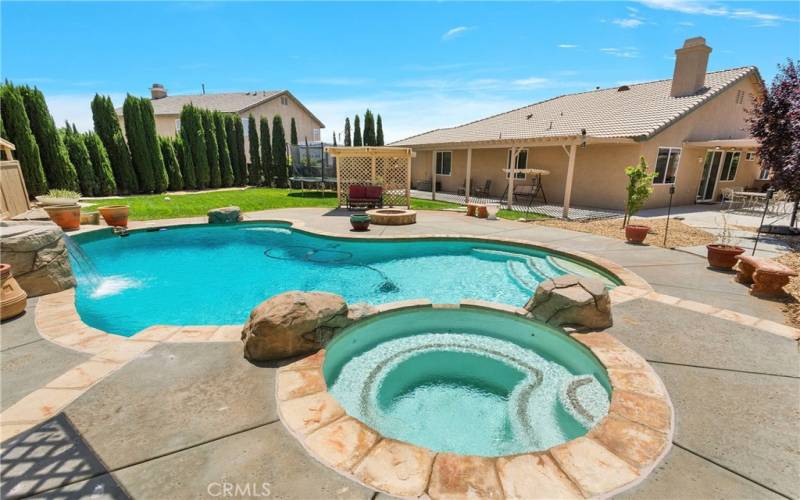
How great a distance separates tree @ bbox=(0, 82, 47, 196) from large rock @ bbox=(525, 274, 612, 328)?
1771 centimetres

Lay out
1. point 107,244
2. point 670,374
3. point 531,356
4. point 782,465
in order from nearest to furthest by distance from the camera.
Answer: point 782,465 → point 670,374 → point 531,356 → point 107,244

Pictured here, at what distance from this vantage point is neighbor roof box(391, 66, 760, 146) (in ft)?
40.7

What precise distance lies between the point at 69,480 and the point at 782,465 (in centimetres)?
406

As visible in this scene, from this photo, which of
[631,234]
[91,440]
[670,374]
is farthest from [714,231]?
[91,440]

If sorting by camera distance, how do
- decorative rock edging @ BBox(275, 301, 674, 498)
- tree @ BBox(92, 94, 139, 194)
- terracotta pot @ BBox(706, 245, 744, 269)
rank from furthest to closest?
tree @ BBox(92, 94, 139, 194), terracotta pot @ BBox(706, 245, 744, 269), decorative rock edging @ BBox(275, 301, 674, 498)

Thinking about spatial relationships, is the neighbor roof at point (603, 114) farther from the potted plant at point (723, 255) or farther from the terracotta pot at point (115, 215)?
the terracotta pot at point (115, 215)

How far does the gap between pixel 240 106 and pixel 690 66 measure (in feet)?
89.4

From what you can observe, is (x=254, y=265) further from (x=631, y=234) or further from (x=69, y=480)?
(x=631, y=234)

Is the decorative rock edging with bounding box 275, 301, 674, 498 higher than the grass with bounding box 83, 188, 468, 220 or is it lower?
lower

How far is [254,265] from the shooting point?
24.1 ft

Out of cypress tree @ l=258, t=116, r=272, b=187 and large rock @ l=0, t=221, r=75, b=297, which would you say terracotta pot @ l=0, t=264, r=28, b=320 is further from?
cypress tree @ l=258, t=116, r=272, b=187

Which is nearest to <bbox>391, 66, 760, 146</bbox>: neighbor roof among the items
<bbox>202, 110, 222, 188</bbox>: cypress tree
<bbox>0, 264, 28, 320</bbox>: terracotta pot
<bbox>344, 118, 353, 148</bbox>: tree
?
<bbox>344, 118, 353, 148</bbox>: tree

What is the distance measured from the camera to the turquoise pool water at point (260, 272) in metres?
5.22

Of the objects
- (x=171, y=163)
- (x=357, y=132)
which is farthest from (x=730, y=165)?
(x=171, y=163)
